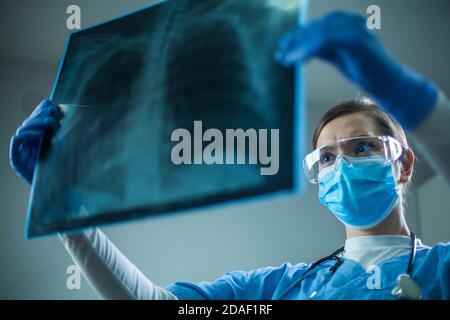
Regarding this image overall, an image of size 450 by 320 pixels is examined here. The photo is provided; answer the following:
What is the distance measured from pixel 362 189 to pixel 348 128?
0.14 metres

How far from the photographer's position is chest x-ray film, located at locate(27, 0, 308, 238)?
2.00 ft

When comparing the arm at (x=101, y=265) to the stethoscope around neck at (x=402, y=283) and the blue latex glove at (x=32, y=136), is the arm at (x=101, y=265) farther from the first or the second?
the stethoscope around neck at (x=402, y=283)

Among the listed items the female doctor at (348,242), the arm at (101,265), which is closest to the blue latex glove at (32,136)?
the female doctor at (348,242)

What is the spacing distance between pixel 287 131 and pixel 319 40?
123 millimetres

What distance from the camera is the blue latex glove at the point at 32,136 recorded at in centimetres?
82

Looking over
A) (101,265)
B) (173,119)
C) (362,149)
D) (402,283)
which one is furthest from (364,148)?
(101,265)

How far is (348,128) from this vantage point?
94 centimetres

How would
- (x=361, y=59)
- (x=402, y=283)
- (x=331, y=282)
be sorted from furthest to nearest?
(x=331, y=282) < (x=402, y=283) < (x=361, y=59)

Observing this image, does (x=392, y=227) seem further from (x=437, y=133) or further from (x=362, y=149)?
(x=437, y=133)

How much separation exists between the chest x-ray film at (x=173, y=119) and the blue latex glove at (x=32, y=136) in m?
0.02

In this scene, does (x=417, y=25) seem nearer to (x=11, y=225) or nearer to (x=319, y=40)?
(x=319, y=40)

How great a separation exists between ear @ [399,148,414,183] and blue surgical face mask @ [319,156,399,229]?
57 millimetres

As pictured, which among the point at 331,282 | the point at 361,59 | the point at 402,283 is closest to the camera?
the point at 361,59
